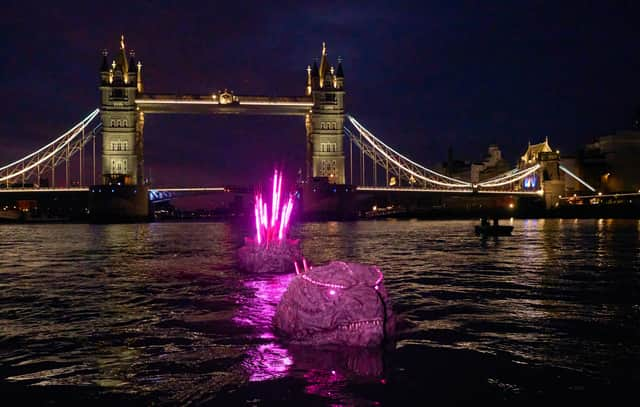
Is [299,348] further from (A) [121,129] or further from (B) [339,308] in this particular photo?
(A) [121,129]

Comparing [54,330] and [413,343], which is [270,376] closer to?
[413,343]

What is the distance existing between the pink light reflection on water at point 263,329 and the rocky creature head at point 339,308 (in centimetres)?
36

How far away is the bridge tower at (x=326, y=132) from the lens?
77562mm

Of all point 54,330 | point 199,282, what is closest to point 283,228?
point 199,282

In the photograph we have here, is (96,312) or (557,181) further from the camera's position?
(557,181)

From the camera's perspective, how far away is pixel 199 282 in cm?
1173

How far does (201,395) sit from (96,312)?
13.7 ft

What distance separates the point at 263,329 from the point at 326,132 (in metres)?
71.6

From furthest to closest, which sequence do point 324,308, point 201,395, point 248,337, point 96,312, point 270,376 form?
point 96,312, point 248,337, point 324,308, point 270,376, point 201,395

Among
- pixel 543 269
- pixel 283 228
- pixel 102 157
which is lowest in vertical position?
pixel 543 269

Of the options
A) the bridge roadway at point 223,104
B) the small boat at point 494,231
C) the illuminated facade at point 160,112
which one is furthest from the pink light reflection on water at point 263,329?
the illuminated facade at point 160,112

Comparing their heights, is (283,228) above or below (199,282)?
above

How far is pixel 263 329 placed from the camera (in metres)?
7.06

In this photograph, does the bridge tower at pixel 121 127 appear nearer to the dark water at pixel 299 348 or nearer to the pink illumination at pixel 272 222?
the pink illumination at pixel 272 222
